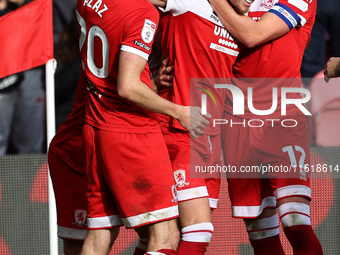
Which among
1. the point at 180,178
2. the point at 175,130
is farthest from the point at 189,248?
the point at 175,130

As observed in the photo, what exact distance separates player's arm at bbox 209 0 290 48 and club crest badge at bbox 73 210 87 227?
146 cm

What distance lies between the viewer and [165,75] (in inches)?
177

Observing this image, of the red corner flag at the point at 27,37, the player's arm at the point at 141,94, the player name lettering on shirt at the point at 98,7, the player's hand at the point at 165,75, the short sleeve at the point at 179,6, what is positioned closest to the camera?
the player's arm at the point at 141,94

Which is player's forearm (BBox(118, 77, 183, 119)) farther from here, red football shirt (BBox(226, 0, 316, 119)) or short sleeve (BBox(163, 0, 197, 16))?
red football shirt (BBox(226, 0, 316, 119))

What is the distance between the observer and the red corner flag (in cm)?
544

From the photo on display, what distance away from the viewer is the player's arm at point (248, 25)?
445 cm

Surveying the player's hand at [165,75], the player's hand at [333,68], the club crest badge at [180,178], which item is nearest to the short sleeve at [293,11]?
the player's hand at [333,68]

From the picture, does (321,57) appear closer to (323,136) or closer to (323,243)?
(323,136)

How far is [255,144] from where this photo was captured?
15.8 feet

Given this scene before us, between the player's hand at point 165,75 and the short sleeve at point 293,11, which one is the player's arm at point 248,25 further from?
the player's hand at point 165,75

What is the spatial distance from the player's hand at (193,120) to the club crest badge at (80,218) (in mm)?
1006

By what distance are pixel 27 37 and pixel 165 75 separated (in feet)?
4.71

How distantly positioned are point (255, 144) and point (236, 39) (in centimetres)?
70

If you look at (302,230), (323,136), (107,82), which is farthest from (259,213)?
(323,136)
